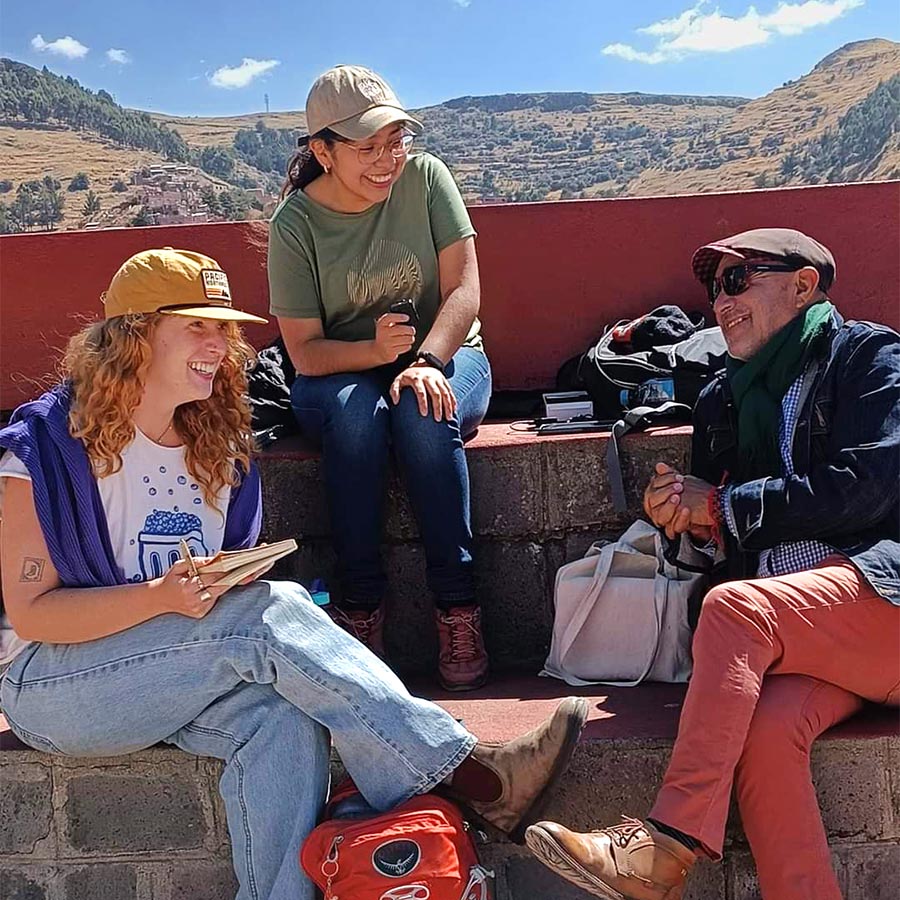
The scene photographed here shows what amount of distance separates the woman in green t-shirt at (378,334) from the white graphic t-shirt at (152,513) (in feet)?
2.01

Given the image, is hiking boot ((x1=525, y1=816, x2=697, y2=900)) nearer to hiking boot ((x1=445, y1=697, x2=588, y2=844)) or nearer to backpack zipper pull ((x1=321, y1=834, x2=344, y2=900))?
hiking boot ((x1=445, y1=697, x2=588, y2=844))

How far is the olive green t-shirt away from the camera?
11.3 ft

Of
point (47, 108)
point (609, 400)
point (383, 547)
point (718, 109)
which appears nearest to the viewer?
point (383, 547)

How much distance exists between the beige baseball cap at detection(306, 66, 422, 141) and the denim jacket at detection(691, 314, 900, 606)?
142cm

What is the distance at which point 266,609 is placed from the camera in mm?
2473

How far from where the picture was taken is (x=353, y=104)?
3.22 metres

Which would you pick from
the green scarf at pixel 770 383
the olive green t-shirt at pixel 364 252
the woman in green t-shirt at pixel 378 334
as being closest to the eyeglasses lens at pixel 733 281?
the green scarf at pixel 770 383

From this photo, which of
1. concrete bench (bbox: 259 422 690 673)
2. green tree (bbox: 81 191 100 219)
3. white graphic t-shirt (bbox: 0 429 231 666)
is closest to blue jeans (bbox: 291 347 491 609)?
concrete bench (bbox: 259 422 690 673)

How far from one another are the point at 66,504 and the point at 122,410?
0.83 ft

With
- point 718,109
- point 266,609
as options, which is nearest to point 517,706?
point 266,609

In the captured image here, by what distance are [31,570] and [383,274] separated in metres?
1.48

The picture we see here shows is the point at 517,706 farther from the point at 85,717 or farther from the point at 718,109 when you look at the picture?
the point at 718,109

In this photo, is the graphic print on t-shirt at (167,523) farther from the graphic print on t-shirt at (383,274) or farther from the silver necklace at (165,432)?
the graphic print on t-shirt at (383,274)

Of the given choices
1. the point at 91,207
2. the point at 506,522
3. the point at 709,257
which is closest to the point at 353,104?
the point at 709,257
